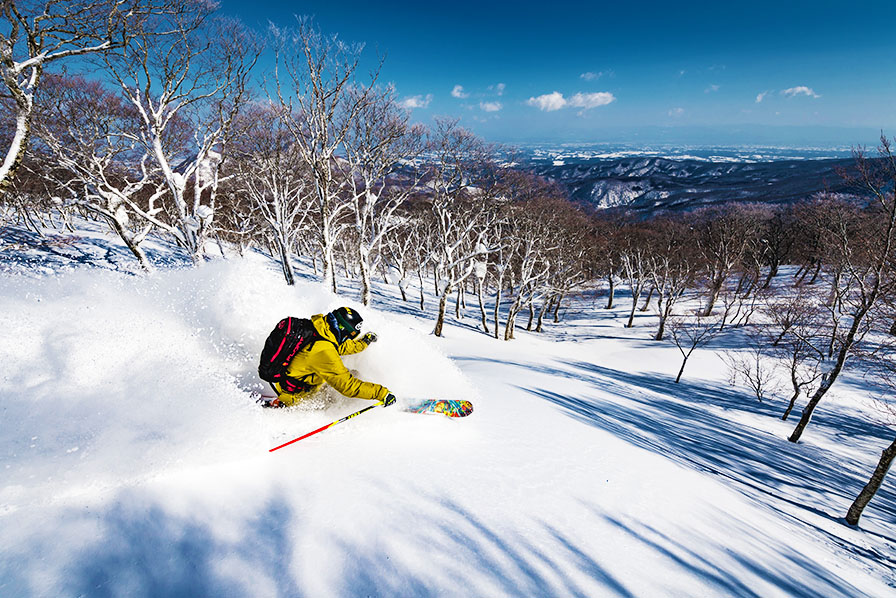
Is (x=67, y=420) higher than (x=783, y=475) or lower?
higher

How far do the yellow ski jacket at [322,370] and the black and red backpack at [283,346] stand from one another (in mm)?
55

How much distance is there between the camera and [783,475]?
8422 millimetres

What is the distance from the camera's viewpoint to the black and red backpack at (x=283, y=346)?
147 inches

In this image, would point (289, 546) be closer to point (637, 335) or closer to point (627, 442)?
point (627, 442)

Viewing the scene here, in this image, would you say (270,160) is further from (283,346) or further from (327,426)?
(327,426)

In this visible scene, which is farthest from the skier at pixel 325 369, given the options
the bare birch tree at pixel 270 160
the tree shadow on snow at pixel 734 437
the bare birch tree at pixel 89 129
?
the bare birch tree at pixel 270 160

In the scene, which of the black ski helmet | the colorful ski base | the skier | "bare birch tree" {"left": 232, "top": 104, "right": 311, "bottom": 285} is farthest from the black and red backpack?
"bare birch tree" {"left": 232, "top": 104, "right": 311, "bottom": 285}

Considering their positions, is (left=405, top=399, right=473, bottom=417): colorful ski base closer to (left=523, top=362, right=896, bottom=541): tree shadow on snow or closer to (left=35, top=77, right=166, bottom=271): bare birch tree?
(left=523, top=362, right=896, bottom=541): tree shadow on snow

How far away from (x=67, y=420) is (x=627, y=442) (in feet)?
25.0

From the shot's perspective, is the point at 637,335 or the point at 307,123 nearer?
the point at 307,123

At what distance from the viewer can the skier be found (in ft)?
12.7

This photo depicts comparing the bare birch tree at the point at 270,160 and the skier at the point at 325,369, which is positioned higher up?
the bare birch tree at the point at 270,160

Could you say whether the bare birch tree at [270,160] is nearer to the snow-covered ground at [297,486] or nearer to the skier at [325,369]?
the snow-covered ground at [297,486]

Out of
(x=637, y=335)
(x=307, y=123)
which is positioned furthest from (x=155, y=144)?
(x=637, y=335)
